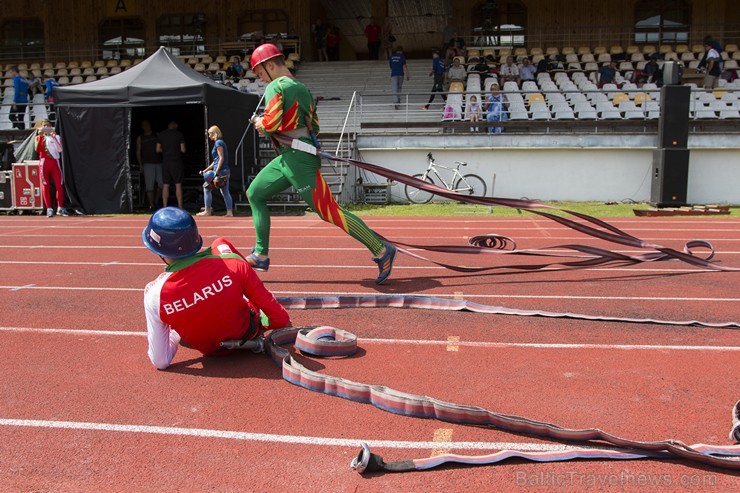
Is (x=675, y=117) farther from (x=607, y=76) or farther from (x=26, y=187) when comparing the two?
(x=26, y=187)

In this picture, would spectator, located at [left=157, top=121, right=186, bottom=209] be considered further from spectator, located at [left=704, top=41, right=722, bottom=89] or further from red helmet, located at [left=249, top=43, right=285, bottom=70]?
spectator, located at [left=704, top=41, right=722, bottom=89]

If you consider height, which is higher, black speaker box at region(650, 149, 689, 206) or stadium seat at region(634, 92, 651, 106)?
stadium seat at region(634, 92, 651, 106)

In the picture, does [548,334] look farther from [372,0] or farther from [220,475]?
[372,0]

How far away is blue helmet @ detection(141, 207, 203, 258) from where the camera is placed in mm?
4160

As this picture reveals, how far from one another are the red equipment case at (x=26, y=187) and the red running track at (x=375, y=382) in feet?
31.4

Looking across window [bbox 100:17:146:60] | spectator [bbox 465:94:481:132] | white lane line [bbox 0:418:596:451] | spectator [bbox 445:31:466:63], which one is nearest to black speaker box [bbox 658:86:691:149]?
spectator [bbox 465:94:481:132]

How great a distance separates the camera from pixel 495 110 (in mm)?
19391

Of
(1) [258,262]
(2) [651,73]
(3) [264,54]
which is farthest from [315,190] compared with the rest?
(2) [651,73]

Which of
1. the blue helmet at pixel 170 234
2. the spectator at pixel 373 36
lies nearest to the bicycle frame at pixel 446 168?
the spectator at pixel 373 36

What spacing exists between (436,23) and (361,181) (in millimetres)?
17313

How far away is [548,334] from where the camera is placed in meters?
5.33

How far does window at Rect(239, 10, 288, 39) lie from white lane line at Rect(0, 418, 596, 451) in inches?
1082

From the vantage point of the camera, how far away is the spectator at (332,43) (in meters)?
29.5

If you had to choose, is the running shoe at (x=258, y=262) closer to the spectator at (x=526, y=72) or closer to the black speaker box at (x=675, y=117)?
the black speaker box at (x=675, y=117)
